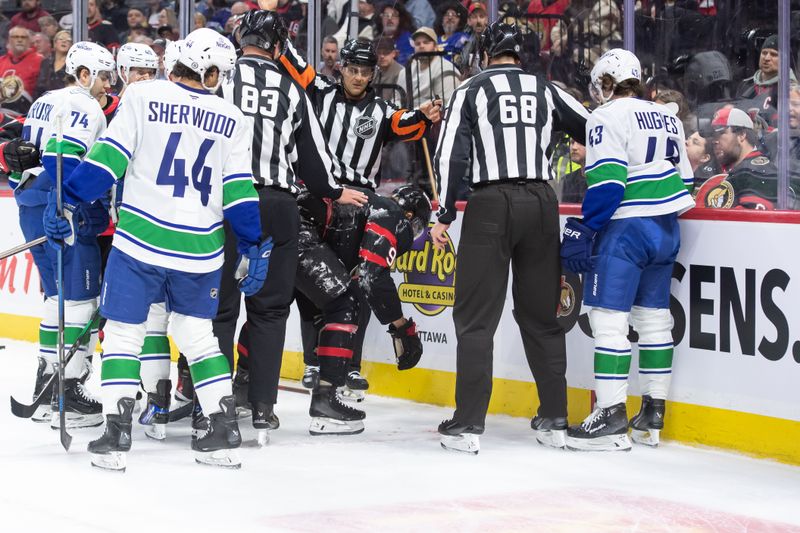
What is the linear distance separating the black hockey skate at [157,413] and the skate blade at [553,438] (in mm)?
1434

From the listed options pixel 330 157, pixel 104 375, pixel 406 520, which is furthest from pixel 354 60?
pixel 406 520

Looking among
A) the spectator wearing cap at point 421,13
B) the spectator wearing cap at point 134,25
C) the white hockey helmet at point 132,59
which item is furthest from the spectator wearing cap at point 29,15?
the white hockey helmet at point 132,59

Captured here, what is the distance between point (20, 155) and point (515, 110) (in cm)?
198

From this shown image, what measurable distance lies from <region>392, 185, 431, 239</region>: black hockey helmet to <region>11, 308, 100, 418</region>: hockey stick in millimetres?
1399

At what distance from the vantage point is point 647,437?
4.66m

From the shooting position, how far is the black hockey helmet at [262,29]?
4621 millimetres

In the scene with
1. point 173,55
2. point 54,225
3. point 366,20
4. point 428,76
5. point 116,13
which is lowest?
point 54,225

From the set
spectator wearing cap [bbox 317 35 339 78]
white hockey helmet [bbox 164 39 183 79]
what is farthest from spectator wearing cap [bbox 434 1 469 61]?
white hockey helmet [bbox 164 39 183 79]

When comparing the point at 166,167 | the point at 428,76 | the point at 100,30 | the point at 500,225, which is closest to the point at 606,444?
the point at 500,225

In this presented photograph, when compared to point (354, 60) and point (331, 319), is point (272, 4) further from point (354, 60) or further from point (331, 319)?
point (331, 319)

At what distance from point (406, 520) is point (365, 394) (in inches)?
95.6

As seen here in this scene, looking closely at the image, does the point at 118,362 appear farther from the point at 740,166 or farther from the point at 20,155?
the point at 740,166

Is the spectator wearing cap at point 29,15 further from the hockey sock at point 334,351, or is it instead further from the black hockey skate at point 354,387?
the hockey sock at point 334,351

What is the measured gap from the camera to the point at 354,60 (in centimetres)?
521
